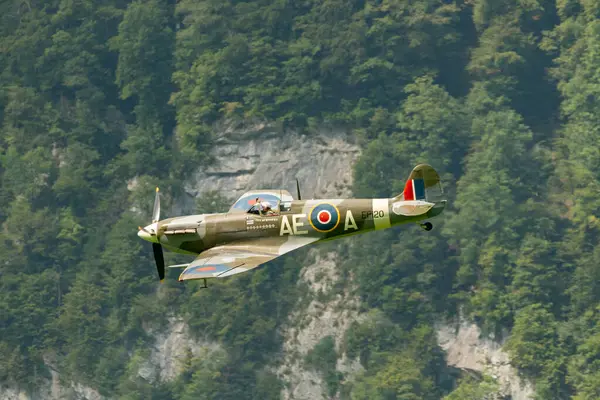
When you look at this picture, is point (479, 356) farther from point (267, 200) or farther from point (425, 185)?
point (267, 200)

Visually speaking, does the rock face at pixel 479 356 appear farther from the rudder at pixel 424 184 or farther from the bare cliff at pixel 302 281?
the rudder at pixel 424 184

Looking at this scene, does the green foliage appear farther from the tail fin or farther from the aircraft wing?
the aircraft wing

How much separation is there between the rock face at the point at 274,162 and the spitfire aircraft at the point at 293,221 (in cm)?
6279

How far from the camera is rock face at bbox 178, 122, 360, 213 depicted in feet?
396

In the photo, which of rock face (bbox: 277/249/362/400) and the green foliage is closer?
the green foliage

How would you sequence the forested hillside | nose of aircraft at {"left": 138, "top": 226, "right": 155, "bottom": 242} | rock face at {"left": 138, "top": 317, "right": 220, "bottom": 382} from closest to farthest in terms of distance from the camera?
nose of aircraft at {"left": 138, "top": 226, "right": 155, "bottom": 242} → the forested hillside → rock face at {"left": 138, "top": 317, "right": 220, "bottom": 382}

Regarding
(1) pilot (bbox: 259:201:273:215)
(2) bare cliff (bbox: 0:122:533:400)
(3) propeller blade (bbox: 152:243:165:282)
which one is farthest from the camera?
(2) bare cliff (bbox: 0:122:533:400)

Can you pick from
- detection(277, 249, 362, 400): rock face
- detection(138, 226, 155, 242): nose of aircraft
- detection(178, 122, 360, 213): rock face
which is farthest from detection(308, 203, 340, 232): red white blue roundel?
detection(178, 122, 360, 213): rock face

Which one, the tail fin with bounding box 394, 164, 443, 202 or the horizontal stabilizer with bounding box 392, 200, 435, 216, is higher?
the tail fin with bounding box 394, 164, 443, 202

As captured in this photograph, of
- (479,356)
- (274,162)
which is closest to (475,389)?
(479,356)

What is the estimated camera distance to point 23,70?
13638cm

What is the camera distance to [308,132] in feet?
409

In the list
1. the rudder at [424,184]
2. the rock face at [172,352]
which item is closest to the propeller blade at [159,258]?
the rudder at [424,184]

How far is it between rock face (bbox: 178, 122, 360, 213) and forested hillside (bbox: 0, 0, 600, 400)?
1.11 metres
